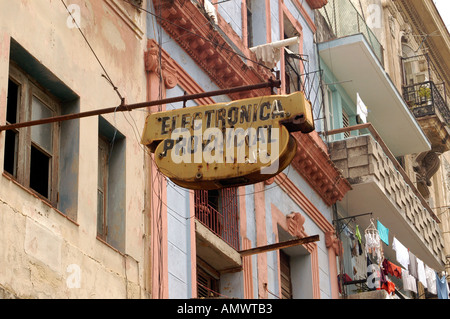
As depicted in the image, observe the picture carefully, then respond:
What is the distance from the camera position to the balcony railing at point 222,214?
1759 centimetres

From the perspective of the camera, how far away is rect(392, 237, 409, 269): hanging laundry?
23.9 metres

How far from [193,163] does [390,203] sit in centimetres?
1235

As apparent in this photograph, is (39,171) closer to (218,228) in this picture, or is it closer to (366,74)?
(218,228)

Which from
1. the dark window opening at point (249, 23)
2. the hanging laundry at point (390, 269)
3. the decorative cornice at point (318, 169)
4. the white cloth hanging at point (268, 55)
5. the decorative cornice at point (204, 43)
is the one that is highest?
the dark window opening at point (249, 23)

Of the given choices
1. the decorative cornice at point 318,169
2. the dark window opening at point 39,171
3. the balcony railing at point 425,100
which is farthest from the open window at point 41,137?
the balcony railing at point 425,100

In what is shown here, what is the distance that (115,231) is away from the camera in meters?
14.4

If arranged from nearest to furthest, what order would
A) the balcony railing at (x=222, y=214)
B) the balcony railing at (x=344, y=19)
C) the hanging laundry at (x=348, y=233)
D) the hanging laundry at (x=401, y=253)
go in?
the balcony railing at (x=222, y=214) < the hanging laundry at (x=348, y=233) < the hanging laundry at (x=401, y=253) < the balcony railing at (x=344, y=19)

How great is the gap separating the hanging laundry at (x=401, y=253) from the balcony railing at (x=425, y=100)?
24.1 ft

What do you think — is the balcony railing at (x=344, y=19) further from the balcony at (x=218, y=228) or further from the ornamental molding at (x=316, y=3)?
the balcony at (x=218, y=228)

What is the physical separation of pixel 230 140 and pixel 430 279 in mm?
15289

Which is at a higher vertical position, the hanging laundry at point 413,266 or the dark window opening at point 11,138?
the hanging laundry at point 413,266

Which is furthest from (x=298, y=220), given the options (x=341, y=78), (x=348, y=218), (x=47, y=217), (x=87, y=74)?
(x=47, y=217)

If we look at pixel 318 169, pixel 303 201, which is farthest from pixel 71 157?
pixel 318 169
